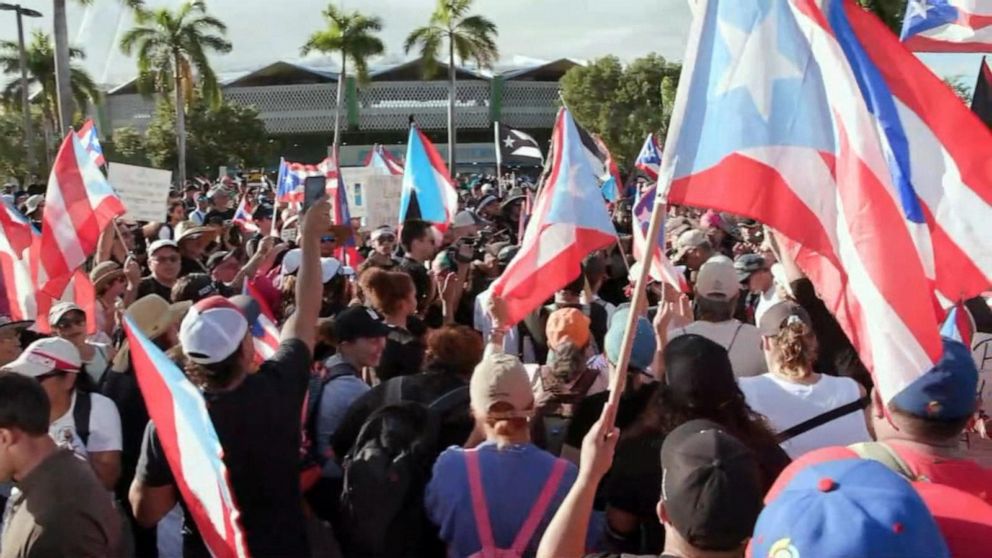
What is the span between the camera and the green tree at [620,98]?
55.5 meters

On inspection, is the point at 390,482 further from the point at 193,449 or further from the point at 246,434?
the point at 193,449

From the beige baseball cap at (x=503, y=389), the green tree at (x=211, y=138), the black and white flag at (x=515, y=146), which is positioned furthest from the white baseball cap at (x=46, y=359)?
the green tree at (x=211, y=138)

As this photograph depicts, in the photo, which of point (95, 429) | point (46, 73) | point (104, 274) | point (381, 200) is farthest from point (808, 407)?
point (46, 73)

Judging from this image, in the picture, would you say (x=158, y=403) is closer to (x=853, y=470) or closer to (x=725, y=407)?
(x=725, y=407)

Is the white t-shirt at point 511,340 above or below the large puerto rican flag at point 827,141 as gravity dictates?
below

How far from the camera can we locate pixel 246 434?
309 cm

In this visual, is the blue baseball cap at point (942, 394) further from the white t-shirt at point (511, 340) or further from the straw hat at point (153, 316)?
the white t-shirt at point (511, 340)

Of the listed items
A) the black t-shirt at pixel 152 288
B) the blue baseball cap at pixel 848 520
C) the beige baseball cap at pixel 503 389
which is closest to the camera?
the blue baseball cap at pixel 848 520

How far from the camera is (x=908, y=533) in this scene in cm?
172

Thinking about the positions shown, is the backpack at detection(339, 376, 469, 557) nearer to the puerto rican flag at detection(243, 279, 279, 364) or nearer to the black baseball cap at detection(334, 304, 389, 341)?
the black baseball cap at detection(334, 304, 389, 341)

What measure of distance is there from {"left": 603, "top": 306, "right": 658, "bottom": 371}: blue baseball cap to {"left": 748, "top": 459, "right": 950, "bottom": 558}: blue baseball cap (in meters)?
1.75

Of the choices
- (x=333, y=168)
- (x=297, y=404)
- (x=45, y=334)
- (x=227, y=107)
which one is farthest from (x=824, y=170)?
(x=227, y=107)

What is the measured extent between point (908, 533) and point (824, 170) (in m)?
1.34

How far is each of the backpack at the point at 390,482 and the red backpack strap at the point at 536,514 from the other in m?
0.37
